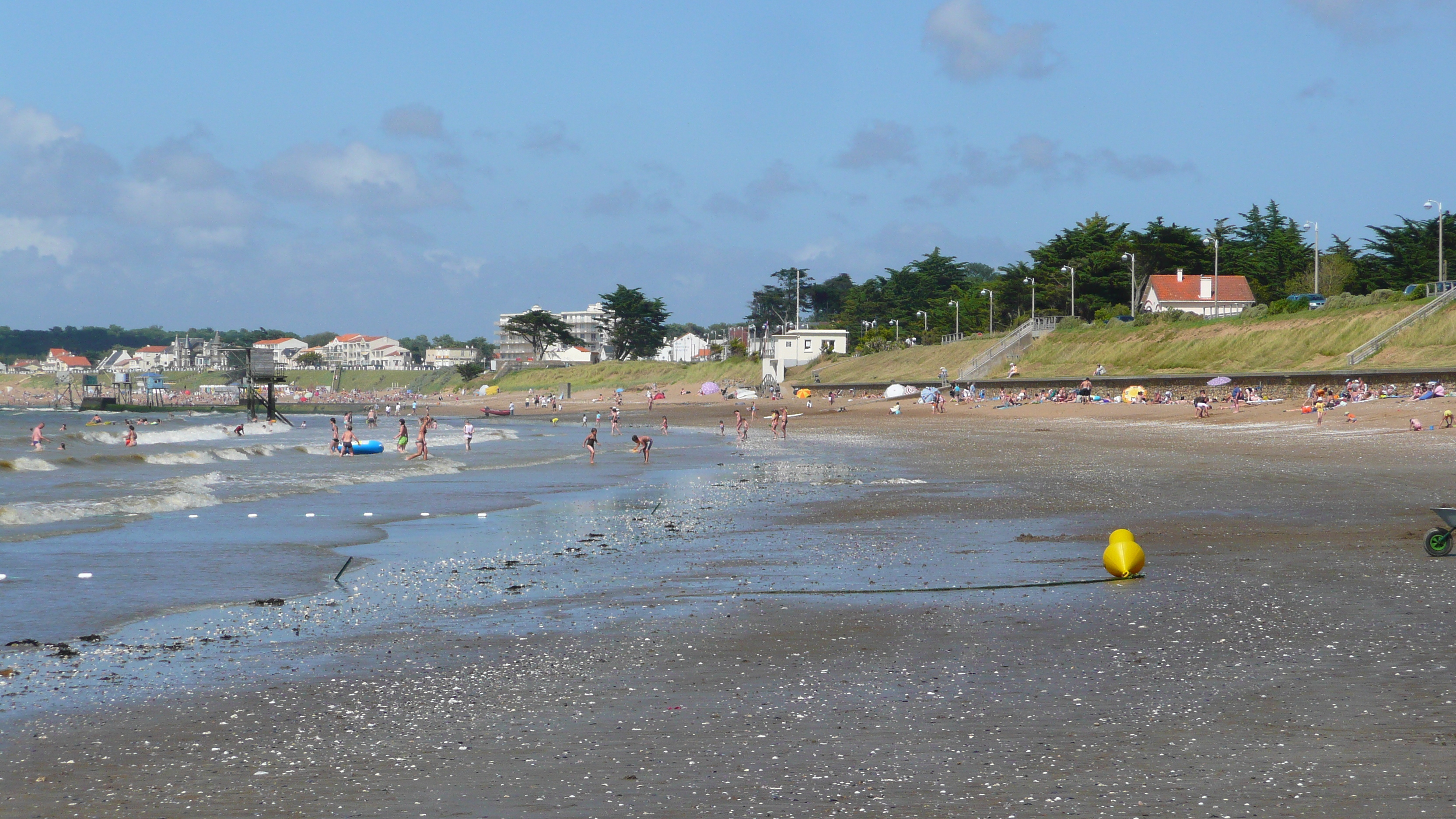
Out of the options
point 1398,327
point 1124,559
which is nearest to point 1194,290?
point 1398,327

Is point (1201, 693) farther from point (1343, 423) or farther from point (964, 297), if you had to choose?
point (964, 297)

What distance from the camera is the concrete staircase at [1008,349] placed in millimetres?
76500

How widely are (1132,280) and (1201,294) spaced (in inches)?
193

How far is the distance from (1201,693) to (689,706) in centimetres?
313

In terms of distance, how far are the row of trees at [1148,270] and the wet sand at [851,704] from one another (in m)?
59.0

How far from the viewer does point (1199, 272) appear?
86.9m

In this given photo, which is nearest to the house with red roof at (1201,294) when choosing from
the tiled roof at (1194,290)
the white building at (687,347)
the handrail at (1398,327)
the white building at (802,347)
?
the tiled roof at (1194,290)

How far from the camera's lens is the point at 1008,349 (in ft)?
258

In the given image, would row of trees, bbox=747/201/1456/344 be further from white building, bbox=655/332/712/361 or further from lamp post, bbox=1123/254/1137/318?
white building, bbox=655/332/712/361

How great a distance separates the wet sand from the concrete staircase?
63174mm

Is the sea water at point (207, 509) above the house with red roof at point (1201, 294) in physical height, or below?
below

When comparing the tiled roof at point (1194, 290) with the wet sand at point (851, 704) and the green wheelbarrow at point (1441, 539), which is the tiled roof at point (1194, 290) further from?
the green wheelbarrow at point (1441, 539)

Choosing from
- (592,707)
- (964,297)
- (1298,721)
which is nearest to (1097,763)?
(1298,721)

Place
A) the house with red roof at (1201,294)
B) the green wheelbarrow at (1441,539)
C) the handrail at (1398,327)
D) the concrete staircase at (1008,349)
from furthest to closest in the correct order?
the house with red roof at (1201,294), the concrete staircase at (1008,349), the handrail at (1398,327), the green wheelbarrow at (1441,539)
